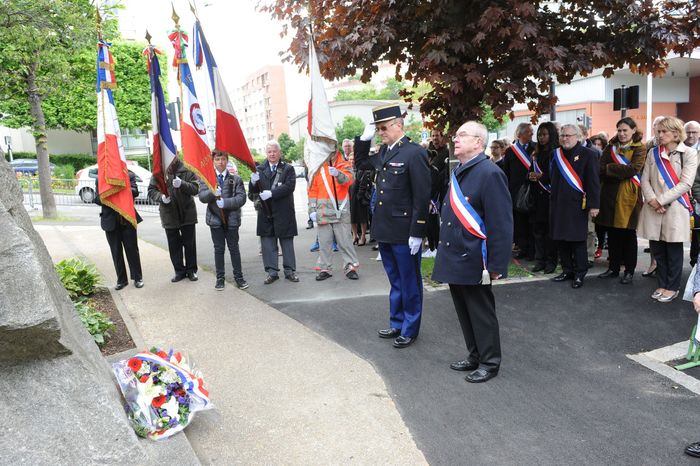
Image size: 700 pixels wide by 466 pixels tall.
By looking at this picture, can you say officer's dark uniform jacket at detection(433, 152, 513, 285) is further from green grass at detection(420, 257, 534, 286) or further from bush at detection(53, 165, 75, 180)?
bush at detection(53, 165, 75, 180)

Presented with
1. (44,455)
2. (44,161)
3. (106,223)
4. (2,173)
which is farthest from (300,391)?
(44,161)

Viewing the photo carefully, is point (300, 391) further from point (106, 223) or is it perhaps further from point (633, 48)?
point (633, 48)

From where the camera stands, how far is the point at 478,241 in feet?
13.6

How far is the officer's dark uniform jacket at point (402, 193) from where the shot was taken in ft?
15.9

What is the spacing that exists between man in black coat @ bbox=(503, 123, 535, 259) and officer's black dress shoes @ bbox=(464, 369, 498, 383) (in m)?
4.21

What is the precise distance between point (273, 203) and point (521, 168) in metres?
3.82

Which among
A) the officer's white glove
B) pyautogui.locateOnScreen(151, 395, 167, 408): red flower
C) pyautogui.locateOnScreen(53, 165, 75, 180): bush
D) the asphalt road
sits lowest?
the asphalt road

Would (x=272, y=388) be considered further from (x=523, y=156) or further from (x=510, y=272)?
(x=523, y=156)

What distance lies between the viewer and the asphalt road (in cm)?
337

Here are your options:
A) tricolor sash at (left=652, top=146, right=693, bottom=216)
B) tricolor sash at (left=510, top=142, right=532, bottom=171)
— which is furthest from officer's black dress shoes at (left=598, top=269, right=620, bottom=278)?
tricolor sash at (left=510, top=142, right=532, bottom=171)

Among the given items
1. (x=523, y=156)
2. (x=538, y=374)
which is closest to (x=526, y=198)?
(x=523, y=156)

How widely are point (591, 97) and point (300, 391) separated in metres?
33.0

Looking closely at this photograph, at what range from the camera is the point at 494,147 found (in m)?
9.16

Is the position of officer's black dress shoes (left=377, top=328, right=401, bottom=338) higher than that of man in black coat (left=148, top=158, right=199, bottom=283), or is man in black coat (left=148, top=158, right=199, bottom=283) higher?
man in black coat (left=148, top=158, right=199, bottom=283)
